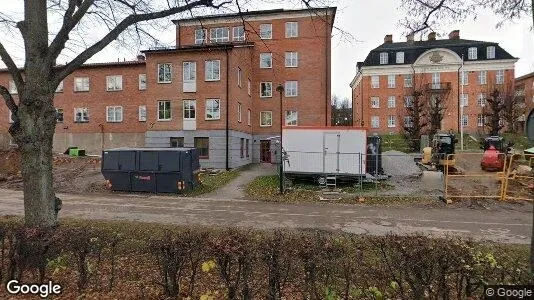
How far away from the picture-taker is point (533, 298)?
3.74m

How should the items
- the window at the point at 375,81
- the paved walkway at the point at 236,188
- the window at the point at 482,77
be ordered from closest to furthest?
1. the paved walkway at the point at 236,188
2. the window at the point at 482,77
3. the window at the point at 375,81

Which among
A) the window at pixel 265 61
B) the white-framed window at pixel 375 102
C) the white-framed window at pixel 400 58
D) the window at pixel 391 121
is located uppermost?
the white-framed window at pixel 400 58

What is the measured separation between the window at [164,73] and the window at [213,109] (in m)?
3.72

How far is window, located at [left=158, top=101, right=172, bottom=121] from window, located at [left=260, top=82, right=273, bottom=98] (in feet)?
32.0

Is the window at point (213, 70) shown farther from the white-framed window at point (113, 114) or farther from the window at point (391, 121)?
the window at point (391, 121)

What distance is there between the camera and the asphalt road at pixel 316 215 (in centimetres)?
1034

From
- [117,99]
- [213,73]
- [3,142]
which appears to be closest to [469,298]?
[213,73]

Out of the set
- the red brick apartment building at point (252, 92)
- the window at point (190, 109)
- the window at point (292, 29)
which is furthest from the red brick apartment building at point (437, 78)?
the window at point (190, 109)

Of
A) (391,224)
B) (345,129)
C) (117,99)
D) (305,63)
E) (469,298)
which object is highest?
(305,63)

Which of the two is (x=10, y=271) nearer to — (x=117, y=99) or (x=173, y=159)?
(x=173, y=159)

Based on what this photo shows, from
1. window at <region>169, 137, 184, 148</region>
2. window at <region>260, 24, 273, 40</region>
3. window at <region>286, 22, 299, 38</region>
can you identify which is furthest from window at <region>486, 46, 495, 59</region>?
window at <region>169, 137, 184, 148</region>

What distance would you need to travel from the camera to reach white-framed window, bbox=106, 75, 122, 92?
106 ft

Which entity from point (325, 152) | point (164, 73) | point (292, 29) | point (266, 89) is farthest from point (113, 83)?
point (325, 152)

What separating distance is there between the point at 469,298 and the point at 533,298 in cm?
65
